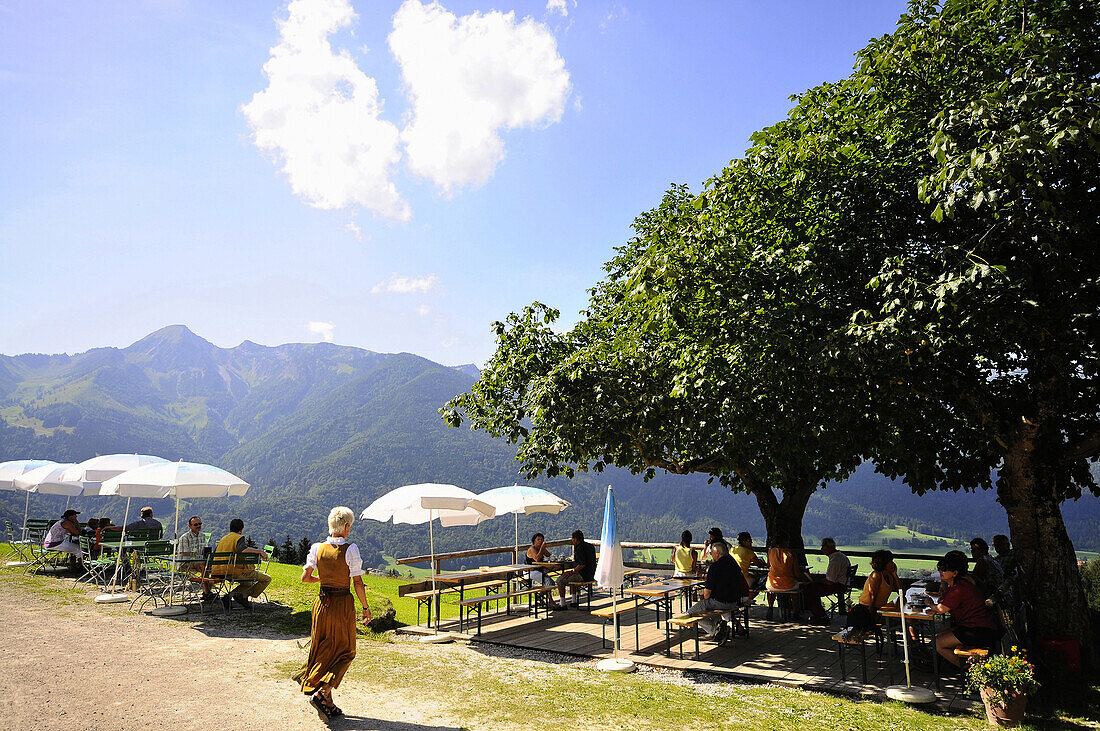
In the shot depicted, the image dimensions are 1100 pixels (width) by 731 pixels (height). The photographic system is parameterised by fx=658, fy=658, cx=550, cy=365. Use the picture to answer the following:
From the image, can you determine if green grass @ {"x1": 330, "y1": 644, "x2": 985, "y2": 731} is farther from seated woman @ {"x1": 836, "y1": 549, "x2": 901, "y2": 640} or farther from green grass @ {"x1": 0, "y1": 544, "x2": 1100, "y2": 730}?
seated woman @ {"x1": 836, "y1": 549, "x2": 901, "y2": 640}

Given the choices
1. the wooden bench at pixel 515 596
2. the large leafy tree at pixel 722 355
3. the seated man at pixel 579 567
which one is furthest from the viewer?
the seated man at pixel 579 567

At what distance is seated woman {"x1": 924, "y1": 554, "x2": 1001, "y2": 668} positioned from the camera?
24.1ft

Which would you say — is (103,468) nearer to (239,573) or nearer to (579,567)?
(239,573)

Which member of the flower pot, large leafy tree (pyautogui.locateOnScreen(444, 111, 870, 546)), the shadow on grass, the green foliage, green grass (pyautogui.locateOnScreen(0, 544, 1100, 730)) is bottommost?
the green foliage

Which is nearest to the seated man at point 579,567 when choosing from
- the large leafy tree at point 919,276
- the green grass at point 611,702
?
the large leafy tree at point 919,276

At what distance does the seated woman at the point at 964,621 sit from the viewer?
7.35 metres

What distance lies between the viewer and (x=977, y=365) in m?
9.56

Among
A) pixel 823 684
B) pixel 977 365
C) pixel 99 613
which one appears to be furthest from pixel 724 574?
pixel 99 613

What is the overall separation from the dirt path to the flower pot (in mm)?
5336

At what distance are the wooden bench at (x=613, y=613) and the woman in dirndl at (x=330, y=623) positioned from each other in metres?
4.15

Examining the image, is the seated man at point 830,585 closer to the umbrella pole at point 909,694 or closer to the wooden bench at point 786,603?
the wooden bench at point 786,603

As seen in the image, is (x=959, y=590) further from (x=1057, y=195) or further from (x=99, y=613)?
(x=99, y=613)

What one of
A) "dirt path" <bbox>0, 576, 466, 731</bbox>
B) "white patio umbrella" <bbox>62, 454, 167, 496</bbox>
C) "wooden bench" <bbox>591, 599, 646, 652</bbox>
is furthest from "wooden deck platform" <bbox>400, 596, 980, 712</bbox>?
"white patio umbrella" <bbox>62, 454, 167, 496</bbox>

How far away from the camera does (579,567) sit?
13938mm
